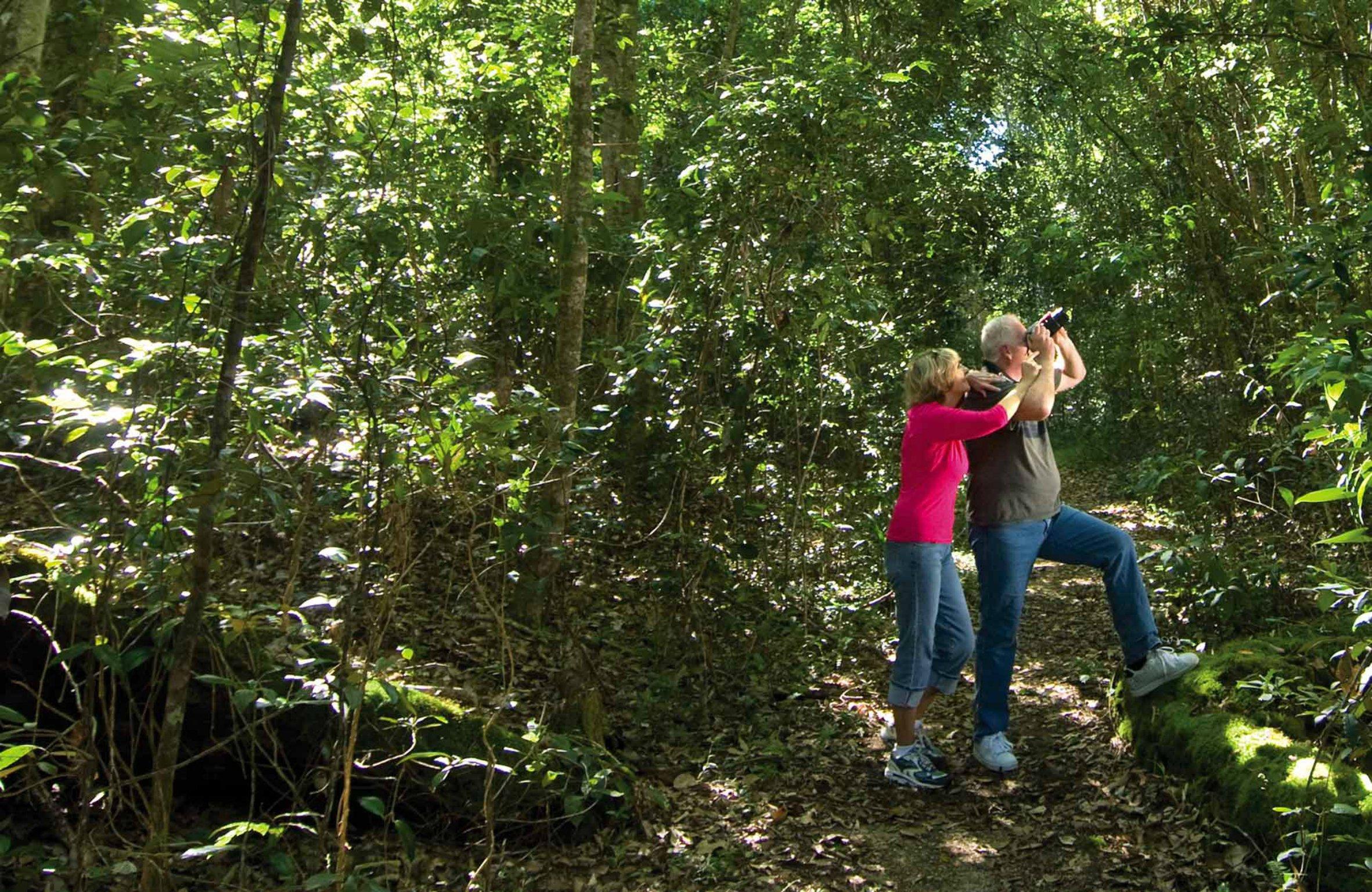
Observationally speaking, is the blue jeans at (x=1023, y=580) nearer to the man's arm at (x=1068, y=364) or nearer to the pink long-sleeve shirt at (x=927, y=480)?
the pink long-sleeve shirt at (x=927, y=480)

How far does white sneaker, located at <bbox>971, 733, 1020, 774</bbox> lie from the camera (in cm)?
534

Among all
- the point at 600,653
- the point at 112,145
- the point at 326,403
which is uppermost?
the point at 112,145

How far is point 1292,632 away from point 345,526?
578 centimetres

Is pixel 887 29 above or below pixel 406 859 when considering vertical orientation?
above

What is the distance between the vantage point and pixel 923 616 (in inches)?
208

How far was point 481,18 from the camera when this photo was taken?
9.12m

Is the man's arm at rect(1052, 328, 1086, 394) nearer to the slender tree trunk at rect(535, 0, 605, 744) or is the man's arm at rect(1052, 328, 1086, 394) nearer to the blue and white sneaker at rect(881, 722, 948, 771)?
the blue and white sneaker at rect(881, 722, 948, 771)

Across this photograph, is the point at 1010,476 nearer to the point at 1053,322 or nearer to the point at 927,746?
the point at 1053,322

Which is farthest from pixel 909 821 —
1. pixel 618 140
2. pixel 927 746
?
pixel 618 140

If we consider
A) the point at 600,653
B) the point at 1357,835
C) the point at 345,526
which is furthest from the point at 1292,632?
the point at 345,526

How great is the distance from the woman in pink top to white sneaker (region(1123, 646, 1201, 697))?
94 cm

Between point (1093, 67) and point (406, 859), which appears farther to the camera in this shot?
point (1093, 67)

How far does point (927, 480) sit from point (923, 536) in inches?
10.2

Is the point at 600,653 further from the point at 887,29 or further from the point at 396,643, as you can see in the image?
the point at 887,29
